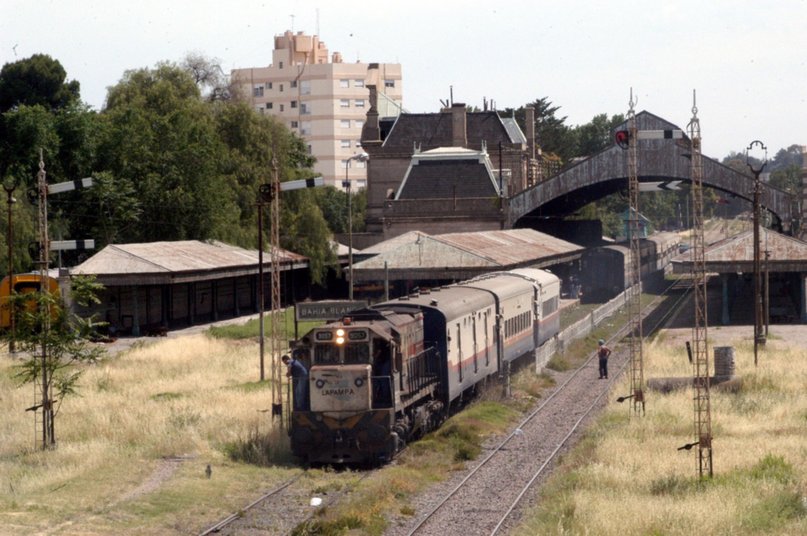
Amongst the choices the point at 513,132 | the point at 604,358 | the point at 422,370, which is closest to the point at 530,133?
the point at 513,132

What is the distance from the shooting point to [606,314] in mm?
62281

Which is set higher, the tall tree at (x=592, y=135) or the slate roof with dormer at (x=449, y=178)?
the tall tree at (x=592, y=135)

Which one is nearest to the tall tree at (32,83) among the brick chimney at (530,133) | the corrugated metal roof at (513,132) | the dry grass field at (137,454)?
the corrugated metal roof at (513,132)

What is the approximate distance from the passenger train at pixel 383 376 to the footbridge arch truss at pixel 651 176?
4393 cm

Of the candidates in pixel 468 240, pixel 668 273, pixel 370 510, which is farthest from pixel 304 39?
pixel 370 510

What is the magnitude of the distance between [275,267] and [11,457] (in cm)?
823

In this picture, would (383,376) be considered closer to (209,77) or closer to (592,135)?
(209,77)

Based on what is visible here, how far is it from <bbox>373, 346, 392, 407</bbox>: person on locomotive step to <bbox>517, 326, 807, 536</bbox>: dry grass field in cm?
372

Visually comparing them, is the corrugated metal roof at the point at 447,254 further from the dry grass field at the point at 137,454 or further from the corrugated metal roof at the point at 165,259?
the dry grass field at the point at 137,454

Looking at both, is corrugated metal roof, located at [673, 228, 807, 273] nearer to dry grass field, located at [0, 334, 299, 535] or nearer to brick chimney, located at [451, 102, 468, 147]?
dry grass field, located at [0, 334, 299, 535]

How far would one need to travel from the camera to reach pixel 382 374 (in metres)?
23.4

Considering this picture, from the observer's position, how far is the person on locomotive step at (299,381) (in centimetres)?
2334

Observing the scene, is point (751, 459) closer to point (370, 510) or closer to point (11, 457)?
point (370, 510)

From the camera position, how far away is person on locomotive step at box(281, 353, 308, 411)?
23.3 metres
